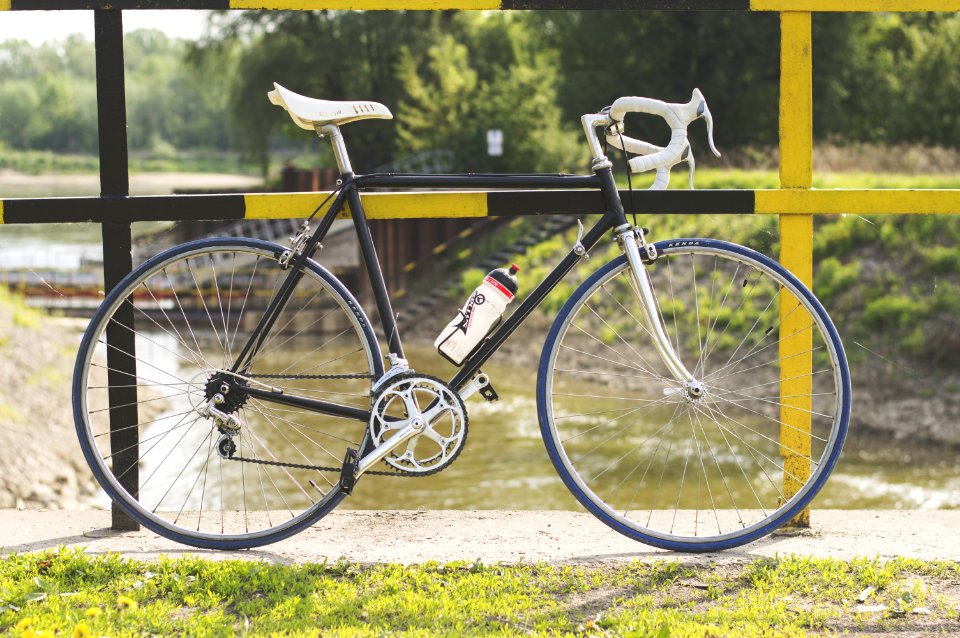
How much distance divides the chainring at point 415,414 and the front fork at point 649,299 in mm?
571

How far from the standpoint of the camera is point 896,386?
1562cm

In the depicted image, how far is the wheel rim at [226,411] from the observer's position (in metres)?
3.23

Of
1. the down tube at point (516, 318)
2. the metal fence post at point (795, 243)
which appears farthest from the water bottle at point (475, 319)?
the metal fence post at point (795, 243)

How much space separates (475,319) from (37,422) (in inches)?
421

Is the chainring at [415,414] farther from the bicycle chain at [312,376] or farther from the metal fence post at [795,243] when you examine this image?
the metal fence post at [795,243]

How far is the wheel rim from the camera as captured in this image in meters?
3.23

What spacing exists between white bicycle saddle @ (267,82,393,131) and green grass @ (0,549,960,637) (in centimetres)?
119

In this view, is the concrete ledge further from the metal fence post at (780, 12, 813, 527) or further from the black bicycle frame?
the black bicycle frame

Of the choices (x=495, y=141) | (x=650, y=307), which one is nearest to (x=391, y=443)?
(x=650, y=307)

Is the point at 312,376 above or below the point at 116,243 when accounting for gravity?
below

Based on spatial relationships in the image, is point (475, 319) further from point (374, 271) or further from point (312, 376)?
point (312, 376)

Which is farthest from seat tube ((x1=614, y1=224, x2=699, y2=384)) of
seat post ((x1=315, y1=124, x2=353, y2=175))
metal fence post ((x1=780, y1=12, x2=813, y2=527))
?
seat post ((x1=315, y1=124, x2=353, y2=175))

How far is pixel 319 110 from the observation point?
3236mm

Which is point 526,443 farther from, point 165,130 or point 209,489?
point 165,130
